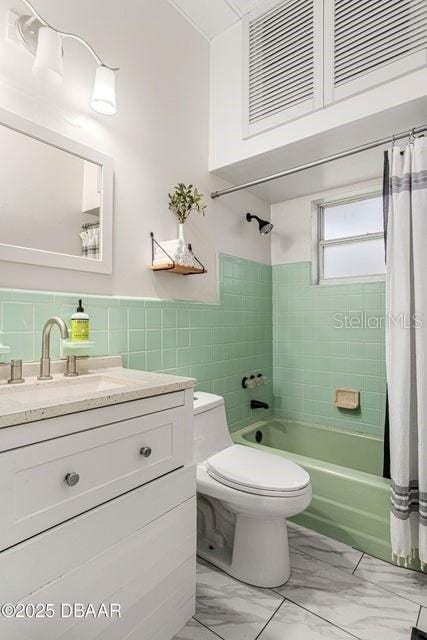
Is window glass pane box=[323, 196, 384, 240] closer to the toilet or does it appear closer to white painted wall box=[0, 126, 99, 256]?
the toilet

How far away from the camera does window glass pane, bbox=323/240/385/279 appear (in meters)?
2.37

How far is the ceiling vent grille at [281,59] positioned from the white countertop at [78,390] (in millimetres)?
1625

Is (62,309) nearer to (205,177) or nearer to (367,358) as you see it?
(205,177)

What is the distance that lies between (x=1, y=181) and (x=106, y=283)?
56 centimetres

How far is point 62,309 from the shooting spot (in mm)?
1416

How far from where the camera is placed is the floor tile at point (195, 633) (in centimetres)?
119

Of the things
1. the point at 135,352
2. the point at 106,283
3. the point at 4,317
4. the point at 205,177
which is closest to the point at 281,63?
the point at 205,177

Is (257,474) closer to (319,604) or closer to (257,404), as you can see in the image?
(319,604)

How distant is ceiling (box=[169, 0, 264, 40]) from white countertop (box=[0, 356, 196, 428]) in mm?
2040

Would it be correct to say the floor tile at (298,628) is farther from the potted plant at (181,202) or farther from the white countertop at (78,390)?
the potted plant at (181,202)

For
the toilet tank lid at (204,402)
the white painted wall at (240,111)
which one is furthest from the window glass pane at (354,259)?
the toilet tank lid at (204,402)

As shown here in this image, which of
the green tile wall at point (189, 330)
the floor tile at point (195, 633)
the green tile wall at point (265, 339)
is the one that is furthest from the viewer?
the green tile wall at point (265, 339)

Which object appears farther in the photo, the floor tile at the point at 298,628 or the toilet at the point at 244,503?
the toilet at the point at 244,503

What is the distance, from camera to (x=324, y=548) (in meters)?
1.71
